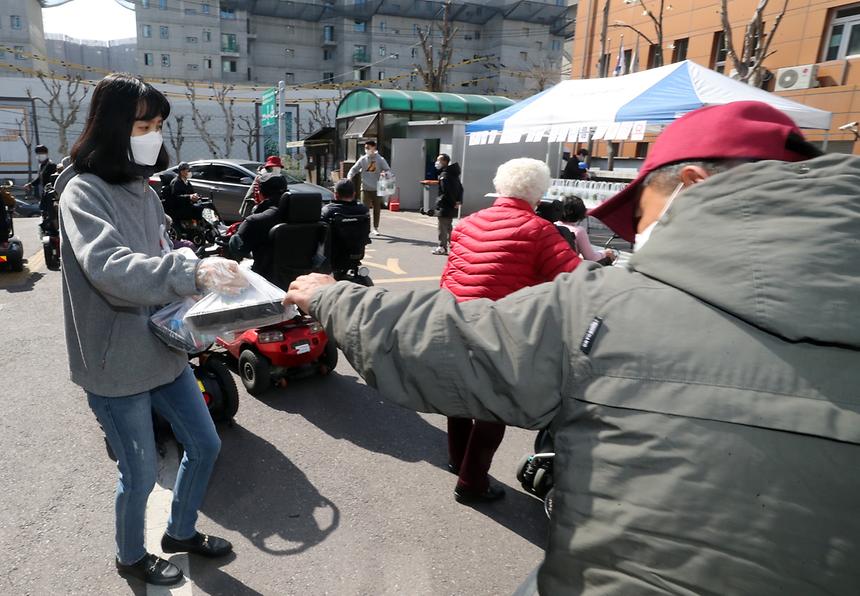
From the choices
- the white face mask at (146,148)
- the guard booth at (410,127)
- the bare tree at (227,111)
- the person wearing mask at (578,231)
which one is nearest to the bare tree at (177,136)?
the bare tree at (227,111)

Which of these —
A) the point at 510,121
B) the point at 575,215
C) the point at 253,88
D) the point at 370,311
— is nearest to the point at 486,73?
the point at 253,88

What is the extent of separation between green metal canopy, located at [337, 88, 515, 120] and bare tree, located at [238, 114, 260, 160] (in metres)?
18.9

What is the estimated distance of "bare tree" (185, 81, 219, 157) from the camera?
36.1 meters

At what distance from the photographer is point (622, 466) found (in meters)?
0.92

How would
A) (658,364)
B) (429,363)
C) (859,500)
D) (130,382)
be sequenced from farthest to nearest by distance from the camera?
(130,382) → (429,363) → (658,364) → (859,500)

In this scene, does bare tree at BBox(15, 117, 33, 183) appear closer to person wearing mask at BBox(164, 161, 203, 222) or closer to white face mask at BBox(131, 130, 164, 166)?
person wearing mask at BBox(164, 161, 203, 222)

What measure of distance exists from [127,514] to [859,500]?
2452mm

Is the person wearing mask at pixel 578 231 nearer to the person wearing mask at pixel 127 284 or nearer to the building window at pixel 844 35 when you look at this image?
the person wearing mask at pixel 127 284

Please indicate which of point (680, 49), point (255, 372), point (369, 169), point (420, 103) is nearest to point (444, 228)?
point (369, 169)

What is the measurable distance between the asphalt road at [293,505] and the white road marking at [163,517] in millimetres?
12

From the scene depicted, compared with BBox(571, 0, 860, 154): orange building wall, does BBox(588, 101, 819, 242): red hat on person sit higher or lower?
lower

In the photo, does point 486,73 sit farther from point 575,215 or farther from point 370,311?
point 370,311

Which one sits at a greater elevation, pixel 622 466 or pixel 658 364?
pixel 658 364

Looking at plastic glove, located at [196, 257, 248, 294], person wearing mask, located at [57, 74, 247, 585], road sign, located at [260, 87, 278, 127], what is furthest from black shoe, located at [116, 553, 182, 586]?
road sign, located at [260, 87, 278, 127]
